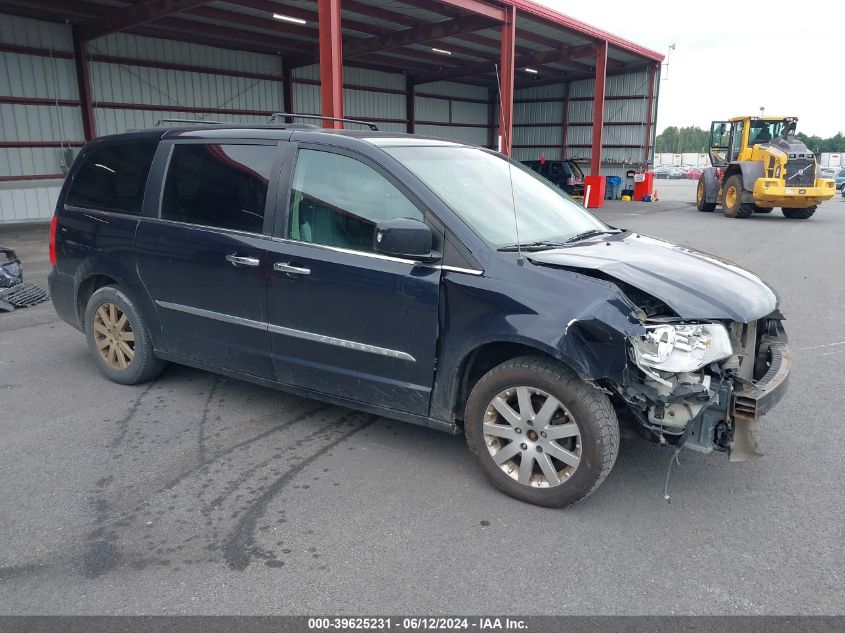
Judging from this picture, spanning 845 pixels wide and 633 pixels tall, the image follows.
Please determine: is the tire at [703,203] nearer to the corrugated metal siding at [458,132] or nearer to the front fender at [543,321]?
the corrugated metal siding at [458,132]

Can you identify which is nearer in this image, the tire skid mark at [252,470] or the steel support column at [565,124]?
the tire skid mark at [252,470]

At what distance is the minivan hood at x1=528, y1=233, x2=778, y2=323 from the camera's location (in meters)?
3.16

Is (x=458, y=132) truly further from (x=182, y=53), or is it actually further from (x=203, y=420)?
(x=203, y=420)

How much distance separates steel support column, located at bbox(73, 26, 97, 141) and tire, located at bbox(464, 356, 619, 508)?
18289 mm

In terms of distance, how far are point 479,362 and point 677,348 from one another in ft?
3.25

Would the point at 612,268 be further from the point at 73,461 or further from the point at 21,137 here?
the point at 21,137

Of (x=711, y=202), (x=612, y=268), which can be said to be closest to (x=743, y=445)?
(x=612, y=268)

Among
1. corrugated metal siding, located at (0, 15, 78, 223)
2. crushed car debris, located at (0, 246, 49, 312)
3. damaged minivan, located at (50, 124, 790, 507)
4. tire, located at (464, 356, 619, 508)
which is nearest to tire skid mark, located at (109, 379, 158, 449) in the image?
damaged minivan, located at (50, 124, 790, 507)

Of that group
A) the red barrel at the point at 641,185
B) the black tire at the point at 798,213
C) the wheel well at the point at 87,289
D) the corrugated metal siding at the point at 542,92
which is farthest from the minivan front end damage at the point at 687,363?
the corrugated metal siding at the point at 542,92

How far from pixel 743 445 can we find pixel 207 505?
101 inches

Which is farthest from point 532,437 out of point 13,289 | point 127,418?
point 13,289

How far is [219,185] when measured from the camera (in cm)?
425

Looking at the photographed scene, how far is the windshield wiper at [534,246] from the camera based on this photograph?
346cm

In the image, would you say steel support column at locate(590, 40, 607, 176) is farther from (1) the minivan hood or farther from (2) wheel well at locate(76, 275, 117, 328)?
(2) wheel well at locate(76, 275, 117, 328)
